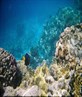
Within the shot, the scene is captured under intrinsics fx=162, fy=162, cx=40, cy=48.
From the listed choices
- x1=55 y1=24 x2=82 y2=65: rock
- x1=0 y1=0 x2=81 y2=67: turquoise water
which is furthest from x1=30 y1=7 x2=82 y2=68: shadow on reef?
x1=55 y1=24 x2=82 y2=65: rock

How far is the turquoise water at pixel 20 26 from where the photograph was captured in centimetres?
3050

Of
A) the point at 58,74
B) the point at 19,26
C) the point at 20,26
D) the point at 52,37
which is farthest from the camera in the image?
the point at 20,26

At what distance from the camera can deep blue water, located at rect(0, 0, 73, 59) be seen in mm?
31266

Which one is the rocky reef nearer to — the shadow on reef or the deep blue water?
the shadow on reef

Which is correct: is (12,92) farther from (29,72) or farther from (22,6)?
(22,6)

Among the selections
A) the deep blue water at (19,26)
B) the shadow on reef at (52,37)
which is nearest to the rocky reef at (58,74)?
the shadow on reef at (52,37)

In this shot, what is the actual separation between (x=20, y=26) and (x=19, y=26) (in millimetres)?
349

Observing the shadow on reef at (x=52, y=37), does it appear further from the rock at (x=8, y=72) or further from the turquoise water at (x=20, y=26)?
the rock at (x=8, y=72)

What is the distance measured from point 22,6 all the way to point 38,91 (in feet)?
204

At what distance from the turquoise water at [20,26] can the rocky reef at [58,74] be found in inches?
476

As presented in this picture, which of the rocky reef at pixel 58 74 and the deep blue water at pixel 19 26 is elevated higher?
A: the deep blue water at pixel 19 26

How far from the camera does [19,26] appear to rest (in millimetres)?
38844

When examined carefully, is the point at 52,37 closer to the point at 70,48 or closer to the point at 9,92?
the point at 70,48

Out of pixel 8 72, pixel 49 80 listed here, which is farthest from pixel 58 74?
pixel 8 72
